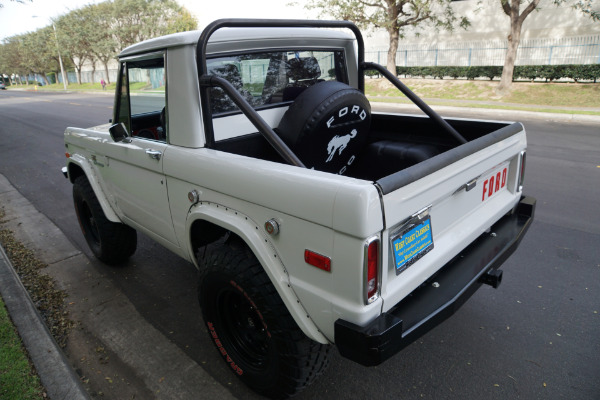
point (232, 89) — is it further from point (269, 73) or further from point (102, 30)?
point (102, 30)

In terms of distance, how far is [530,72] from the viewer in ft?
63.4

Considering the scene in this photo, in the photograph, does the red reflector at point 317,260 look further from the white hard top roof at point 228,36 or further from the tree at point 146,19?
the tree at point 146,19

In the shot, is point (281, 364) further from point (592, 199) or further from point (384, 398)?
point (592, 199)

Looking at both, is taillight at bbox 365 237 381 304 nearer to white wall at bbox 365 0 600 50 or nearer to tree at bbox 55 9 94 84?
white wall at bbox 365 0 600 50

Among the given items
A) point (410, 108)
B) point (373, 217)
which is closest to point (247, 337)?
point (373, 217)

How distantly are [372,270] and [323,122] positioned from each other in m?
1.17

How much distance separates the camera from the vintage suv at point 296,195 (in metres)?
1.87

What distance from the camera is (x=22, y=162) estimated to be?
9.36m

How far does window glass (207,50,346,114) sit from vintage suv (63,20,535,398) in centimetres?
1

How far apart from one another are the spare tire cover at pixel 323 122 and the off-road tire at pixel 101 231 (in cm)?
208

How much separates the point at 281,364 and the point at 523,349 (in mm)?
1715

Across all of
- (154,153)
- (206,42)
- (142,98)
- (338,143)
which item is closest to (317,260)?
(338,143)

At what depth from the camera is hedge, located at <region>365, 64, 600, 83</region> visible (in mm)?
17906

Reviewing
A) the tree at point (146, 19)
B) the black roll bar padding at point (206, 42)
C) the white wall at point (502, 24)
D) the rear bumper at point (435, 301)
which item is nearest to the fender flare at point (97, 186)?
the black roll bar padding at point (206, 42)
